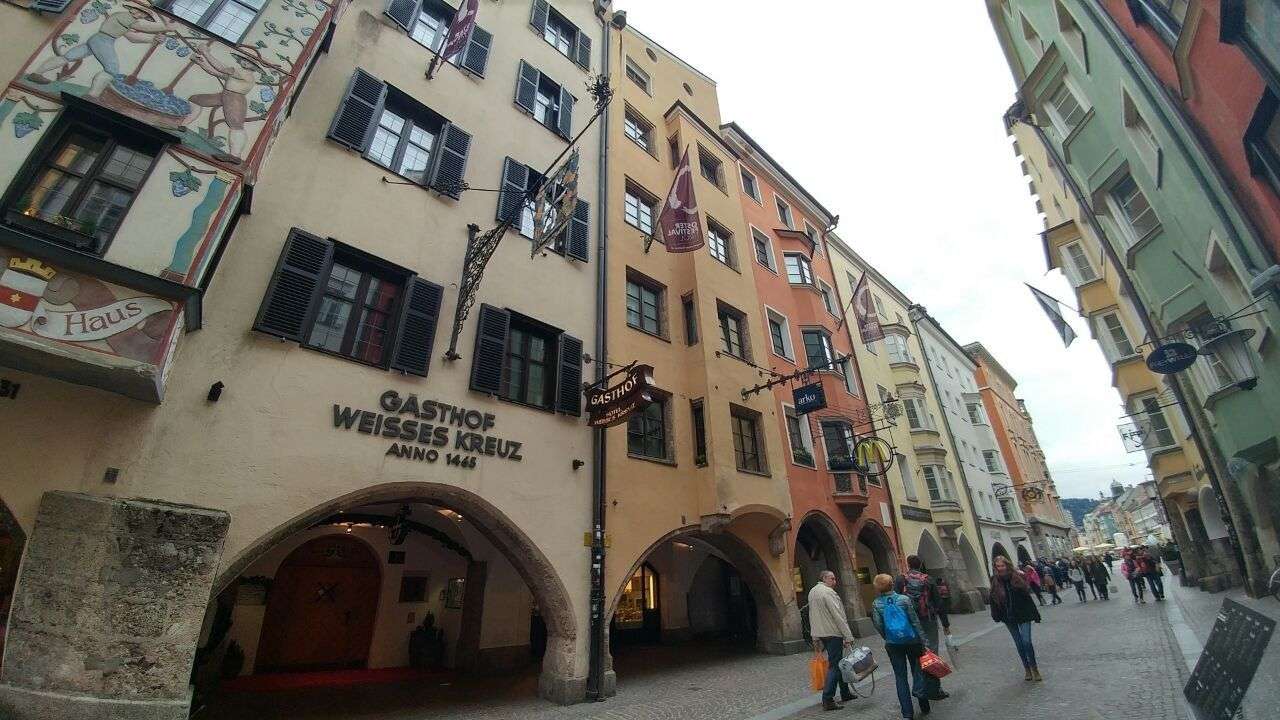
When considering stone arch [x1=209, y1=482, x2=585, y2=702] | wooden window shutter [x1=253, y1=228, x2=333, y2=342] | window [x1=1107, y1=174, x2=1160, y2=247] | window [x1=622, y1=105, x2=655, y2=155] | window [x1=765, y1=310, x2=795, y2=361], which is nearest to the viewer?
wooden window shutter [x1=253, y1=228, x2=333, y2=342]

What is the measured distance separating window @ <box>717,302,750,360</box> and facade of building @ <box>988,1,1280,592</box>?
33.1 feet

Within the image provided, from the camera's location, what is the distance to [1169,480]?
20125 mm

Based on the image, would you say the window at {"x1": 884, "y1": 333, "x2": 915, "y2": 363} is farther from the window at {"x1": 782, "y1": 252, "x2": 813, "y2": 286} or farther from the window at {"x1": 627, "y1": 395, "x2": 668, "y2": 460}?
the window at {"x1": 627, "y1": 395, "x2": 668, "y2": 460}

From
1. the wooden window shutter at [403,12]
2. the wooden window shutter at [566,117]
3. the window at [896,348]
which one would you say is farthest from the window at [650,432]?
the window at [896,348]

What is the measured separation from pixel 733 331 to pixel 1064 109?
482 inches

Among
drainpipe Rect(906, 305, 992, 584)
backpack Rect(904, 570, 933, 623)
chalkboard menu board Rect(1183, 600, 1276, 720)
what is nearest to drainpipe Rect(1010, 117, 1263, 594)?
drainpipe Rect(906, 305, 992, 584)

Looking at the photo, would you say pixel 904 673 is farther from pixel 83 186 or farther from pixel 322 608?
pixel 322 608

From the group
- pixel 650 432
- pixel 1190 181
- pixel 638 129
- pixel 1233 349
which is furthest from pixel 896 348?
pixel 650 432

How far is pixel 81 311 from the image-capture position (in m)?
5.17

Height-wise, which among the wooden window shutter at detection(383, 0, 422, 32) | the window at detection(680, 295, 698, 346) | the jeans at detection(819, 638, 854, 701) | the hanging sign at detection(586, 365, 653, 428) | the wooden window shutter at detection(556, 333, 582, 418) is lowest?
the jeans at detection(819, 638, 854, 701)

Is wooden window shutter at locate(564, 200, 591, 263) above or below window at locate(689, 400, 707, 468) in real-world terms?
above

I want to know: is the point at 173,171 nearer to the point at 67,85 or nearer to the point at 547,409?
the point at 67,85

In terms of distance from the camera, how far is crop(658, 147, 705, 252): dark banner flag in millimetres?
12133

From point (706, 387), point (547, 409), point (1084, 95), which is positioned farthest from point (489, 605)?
point (1084, 95)
